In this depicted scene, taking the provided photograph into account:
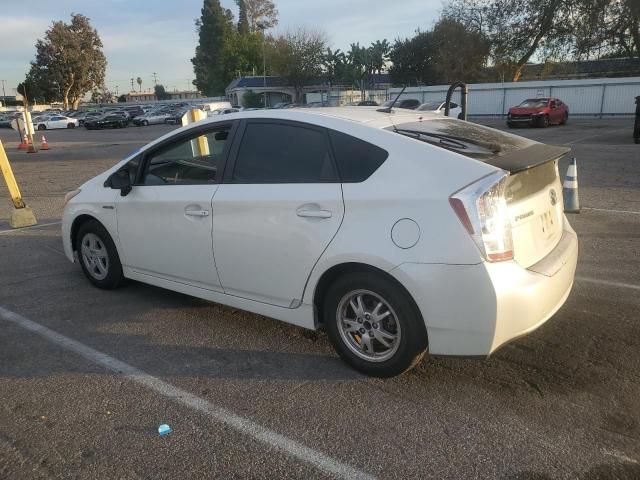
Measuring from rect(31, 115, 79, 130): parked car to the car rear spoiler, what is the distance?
53.1 m

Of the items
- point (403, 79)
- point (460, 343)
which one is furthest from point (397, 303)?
point (403, 79)

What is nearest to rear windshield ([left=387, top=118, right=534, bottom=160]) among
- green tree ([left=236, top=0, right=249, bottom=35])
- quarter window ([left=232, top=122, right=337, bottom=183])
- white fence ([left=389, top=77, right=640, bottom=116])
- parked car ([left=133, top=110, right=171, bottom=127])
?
quarter window ([left=232, top=122, right=337, bottom=183])

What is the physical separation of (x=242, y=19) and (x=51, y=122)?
61.8 metres

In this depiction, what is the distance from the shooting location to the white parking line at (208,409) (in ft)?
8.58

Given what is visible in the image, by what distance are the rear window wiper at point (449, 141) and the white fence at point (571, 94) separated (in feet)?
105

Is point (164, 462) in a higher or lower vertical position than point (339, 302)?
lower

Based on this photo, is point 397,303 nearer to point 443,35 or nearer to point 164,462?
point 164,462

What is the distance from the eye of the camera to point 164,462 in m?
2.67

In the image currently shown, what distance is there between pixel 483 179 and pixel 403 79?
6308 centimetres

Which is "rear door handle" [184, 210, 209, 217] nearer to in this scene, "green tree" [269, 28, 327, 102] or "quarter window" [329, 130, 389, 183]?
"quarter window" [329, 130, 389, 183]

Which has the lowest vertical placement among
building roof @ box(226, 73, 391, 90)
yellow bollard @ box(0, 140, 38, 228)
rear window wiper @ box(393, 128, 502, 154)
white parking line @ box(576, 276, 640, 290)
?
white parking line @ box(576, 276, 640, 290)

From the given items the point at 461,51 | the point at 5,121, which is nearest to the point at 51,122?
the point at 5,121

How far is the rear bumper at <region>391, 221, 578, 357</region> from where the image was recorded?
9.37ft

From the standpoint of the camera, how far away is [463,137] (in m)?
3.55
